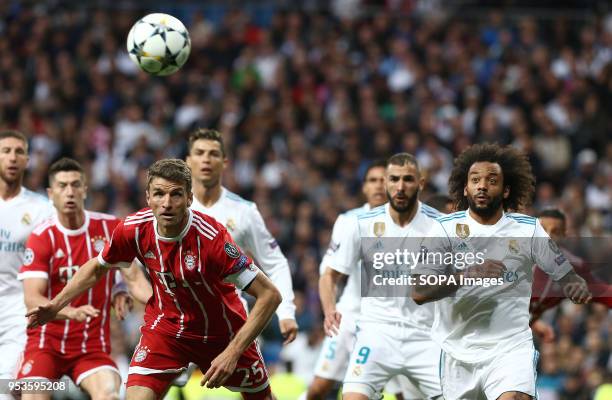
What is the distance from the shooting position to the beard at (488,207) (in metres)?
8.03

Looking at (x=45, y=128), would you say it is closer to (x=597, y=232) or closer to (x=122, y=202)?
(x=122, y=202)

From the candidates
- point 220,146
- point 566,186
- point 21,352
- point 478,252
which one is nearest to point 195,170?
point 220,146

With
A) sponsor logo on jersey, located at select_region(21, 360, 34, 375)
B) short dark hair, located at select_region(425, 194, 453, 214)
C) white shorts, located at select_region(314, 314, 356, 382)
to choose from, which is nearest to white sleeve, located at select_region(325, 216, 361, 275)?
white shorts, located at select_region(314, 314, 356, 382)

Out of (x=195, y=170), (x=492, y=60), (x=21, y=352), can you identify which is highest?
(x=492, y=60)

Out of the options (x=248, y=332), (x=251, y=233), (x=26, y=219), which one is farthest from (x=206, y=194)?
(x=248, y=332)

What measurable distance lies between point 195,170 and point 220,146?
32 centimetres

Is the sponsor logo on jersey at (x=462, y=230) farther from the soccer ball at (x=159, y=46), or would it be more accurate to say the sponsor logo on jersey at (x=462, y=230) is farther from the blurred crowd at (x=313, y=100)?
the blurred crowd at (x=313, y=100)

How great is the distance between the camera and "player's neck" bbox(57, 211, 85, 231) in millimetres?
9219

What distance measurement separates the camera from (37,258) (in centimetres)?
902

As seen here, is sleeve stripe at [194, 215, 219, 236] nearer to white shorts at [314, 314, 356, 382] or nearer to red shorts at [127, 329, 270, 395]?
red shorts at [127, 329, 270, 395]

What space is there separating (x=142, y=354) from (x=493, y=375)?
2.58 meters

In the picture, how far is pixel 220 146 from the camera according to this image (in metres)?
9.84

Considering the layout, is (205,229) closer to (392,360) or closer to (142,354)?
(142,354)

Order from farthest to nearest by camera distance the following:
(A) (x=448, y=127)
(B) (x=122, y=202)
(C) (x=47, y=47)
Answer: (C) (x=47, y=47) → (A) (x=448, y=127) → (B) (x=122, y=202)
